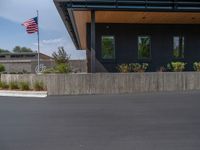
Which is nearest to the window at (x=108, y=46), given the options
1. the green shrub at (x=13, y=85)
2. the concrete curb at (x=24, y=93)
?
the concrete curb at (x=24, y=93)

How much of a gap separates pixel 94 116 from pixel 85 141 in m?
3.77

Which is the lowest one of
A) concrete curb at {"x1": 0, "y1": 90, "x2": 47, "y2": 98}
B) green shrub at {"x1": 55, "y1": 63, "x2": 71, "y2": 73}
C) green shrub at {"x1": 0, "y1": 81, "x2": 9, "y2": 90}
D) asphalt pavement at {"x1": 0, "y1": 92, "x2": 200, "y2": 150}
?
asphalt pavement at {"x1": 0, "y1": 92, "x2": 200, "y2": 150}

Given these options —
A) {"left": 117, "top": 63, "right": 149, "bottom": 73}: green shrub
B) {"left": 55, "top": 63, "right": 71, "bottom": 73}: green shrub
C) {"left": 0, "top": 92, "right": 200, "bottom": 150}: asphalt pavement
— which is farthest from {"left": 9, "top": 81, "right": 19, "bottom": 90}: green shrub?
{"left": 0, "top": 92, "right": 200, "bottom": 150}: asphalt pavement

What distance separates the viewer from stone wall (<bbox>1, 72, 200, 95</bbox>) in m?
20.1

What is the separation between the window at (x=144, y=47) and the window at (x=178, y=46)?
6.31 feet

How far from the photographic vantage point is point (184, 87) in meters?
20.7

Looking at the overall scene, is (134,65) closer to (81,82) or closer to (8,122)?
(81,82)

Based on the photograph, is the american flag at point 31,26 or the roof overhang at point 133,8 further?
the american flag at point 31,26

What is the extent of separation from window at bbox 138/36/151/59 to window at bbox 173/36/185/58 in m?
1.92

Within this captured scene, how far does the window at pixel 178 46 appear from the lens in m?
26.4

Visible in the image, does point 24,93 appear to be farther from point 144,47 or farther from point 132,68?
point 144,47

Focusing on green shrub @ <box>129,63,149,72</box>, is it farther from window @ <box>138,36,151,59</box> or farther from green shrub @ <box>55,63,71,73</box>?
green shrub @ <box>55,63,71,73</box>

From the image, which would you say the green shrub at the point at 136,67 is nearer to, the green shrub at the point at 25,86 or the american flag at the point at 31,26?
the green shrub at the point at 25,86

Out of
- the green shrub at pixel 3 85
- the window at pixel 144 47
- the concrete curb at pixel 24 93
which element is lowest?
the concrete curb at pixel 24 93
